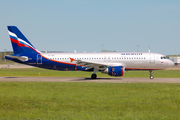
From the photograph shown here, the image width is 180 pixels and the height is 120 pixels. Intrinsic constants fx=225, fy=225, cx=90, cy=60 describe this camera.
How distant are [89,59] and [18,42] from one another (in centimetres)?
1282

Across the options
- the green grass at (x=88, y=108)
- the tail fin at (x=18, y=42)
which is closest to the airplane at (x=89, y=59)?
the tail fin at (x=18, y=42)

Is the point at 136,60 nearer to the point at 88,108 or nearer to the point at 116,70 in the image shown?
the point at 116,70

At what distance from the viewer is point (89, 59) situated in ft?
123

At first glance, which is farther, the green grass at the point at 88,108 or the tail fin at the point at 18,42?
the tail fin at the point at 18,42

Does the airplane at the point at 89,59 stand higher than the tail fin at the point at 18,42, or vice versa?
the tail fin at the point at 18,42

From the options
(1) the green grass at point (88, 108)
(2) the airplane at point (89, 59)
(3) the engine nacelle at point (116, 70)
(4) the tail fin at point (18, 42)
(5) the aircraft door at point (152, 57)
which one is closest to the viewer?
(1) the green grass at point (88, 108)

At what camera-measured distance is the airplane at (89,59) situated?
35.0m

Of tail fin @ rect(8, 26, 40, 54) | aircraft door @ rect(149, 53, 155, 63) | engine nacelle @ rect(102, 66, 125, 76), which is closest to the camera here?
engine nacelle @ rect(102, 66, 125, 76)

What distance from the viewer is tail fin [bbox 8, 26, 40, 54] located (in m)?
39.0

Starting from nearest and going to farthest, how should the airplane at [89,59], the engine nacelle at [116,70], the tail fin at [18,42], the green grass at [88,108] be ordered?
1. the green grass at [88,108]
2. the engine nacelle at [116,70]
3. the airplane at [89,59]
4. the tail fin at [18,42]

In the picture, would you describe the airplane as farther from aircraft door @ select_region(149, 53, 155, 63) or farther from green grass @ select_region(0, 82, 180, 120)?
green grass @ select_region(0, 82, 180, 120)

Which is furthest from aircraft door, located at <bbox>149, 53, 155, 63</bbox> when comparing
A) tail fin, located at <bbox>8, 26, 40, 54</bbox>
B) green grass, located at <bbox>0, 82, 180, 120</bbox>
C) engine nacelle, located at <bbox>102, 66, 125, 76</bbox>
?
tail fin, located at <bbox>8, 26, 40, 54</bbox>

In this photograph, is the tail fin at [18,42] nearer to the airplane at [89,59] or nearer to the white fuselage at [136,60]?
the airplane at [89,59]

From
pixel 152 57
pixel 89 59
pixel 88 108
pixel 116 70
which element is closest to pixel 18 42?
pixel 89 59
